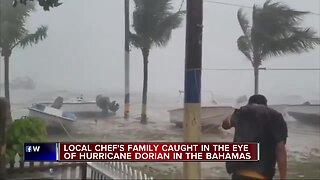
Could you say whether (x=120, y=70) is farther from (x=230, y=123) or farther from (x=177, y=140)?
(x=230, y=123)

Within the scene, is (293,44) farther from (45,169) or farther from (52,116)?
(45,169)

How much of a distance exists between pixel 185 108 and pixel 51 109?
2.87 feet

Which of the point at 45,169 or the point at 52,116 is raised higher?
the point at 52,116

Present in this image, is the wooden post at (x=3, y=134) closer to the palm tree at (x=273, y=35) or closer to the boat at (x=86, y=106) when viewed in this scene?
the boat at (x=86, y=106)

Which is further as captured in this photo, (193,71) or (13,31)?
(13,31)

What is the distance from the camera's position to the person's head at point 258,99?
2.32 metres

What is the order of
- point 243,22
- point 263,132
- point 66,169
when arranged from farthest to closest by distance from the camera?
point 66,169, point 243,22, point 263,132

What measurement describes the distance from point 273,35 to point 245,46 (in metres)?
0.19

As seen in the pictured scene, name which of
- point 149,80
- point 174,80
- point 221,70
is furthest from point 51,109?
point 221,70

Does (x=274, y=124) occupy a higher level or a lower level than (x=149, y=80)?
lower

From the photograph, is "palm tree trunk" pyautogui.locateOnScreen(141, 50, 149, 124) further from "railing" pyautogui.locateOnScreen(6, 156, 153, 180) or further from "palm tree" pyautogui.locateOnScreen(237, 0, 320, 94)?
"palm tree" pyautogui.locateOnScreen(237, 0, 320, 94)

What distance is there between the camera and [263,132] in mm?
2262

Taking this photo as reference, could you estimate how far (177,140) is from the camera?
234 cm

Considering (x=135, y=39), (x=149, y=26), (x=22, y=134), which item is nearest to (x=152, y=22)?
(x=149, y=26)
